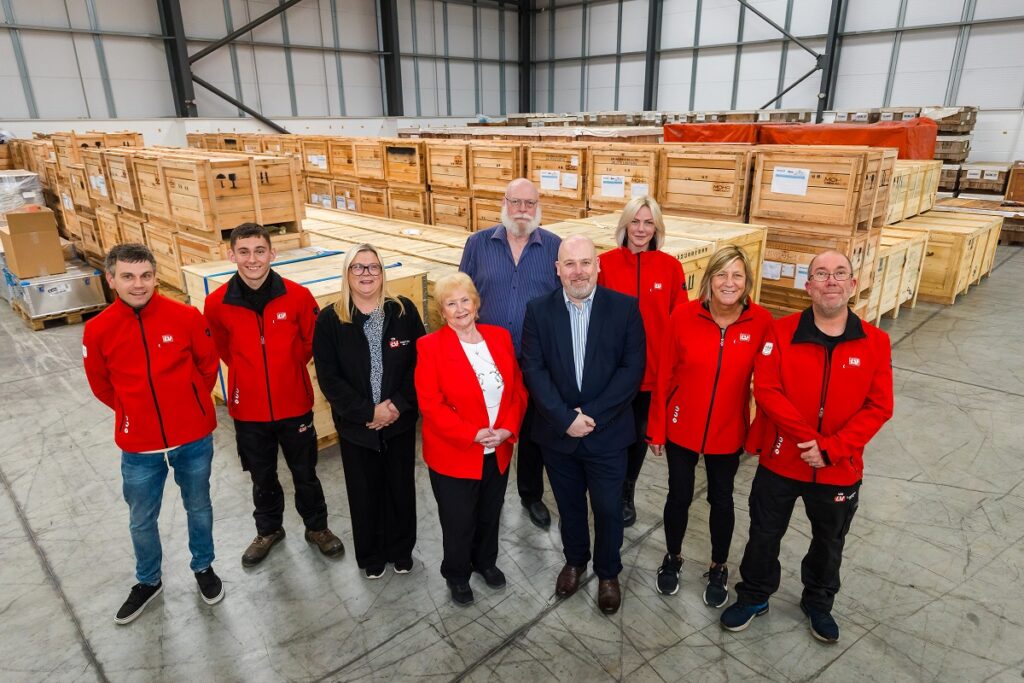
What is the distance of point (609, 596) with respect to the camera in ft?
11.9

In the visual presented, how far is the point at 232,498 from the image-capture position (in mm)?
4922

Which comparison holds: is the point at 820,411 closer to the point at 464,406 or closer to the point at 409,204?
the point at 464,406

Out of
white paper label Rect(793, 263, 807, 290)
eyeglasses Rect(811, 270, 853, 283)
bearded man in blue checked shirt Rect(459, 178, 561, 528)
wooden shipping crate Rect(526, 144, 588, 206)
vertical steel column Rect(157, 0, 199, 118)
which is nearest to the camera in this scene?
eyeglasses Rect(811, 270, 853, 283)

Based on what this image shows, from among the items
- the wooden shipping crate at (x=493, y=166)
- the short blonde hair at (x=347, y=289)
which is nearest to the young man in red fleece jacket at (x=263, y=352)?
the short blonde hair at (x=347, y=289)

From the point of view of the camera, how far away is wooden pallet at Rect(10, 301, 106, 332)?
8961mm

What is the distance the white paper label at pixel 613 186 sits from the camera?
22.5 ft

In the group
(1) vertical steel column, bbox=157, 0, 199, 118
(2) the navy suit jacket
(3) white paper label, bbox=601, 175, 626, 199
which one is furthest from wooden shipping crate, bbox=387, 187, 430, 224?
(1) vertical steel column, bbox=157, 0, 199, 118

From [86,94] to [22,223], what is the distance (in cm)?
1059

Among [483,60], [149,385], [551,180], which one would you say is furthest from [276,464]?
[483,60]

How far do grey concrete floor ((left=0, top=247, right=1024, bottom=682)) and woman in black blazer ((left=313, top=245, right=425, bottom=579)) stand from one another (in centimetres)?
71

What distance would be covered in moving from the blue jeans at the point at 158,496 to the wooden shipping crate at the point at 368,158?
6.69 meters

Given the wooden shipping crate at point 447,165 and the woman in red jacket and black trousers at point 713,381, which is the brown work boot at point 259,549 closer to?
the woman in red jacket and black trousers at point 713,381

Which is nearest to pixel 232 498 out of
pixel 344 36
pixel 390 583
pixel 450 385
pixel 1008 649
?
pixel 390 583

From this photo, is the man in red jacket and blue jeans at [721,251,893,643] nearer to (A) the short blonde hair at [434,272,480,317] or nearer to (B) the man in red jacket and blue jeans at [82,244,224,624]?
(A) the short blonde hair at [434,272,480,317]
